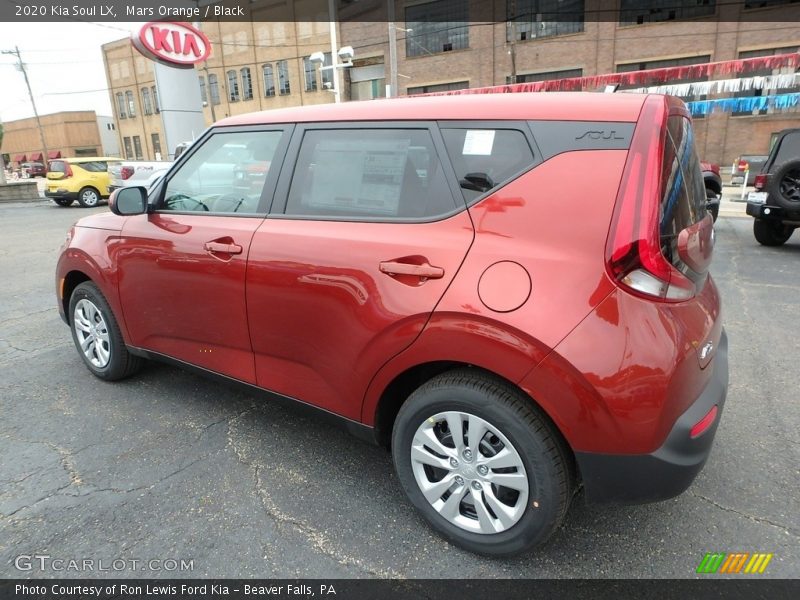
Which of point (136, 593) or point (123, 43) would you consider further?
point (123, 43)

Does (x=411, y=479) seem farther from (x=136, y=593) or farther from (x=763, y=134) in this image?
(x=763, y=134)

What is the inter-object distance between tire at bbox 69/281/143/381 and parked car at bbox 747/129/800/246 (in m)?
8.44

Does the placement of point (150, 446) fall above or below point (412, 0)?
below

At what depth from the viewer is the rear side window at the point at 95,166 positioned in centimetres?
1742

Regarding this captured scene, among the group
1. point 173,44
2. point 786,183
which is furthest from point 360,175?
point 173,44

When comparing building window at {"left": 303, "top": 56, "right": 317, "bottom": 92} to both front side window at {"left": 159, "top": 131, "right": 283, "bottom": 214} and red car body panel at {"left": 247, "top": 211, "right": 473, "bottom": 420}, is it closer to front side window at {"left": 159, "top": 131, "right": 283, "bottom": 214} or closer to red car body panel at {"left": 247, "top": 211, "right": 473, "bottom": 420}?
front side window at {"left": 159, "top": 131, "right": 283, "bottom": 214}

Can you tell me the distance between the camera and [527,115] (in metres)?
1.99

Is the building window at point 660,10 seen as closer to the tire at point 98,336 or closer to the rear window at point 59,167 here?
the rear window at point 59,167

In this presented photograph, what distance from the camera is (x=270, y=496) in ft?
8.23

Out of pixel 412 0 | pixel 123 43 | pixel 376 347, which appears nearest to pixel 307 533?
pixel 376 347

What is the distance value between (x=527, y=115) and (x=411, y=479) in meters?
1.53

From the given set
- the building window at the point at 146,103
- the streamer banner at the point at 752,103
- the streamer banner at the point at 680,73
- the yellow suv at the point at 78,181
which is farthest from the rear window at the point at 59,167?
the building window at the point at 146,103

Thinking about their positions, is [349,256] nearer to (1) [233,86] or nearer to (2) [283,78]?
(2) [283,78]

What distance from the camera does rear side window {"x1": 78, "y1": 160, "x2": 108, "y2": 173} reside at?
17.4 metres
